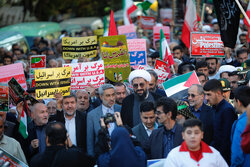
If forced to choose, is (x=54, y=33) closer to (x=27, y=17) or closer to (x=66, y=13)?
(x=27, y=17)

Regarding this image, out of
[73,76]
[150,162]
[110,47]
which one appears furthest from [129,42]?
[150,162]

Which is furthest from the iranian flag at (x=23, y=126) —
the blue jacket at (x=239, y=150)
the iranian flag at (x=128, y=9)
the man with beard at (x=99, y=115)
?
the iranian flag at (x=128, y=9)

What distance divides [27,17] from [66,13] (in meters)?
5.85

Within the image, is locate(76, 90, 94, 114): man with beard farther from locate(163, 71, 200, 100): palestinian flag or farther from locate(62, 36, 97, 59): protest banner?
locate(62, 36, 97, 59): protest banner

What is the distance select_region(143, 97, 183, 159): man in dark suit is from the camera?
6.12 meters

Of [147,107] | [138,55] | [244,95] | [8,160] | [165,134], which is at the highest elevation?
[138,55]

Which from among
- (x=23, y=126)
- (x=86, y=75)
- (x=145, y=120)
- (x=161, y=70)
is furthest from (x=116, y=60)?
(x=145, y=120)

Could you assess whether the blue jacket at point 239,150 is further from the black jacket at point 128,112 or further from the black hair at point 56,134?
the black jacket at point 128,112

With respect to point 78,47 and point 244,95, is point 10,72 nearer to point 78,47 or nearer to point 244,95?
point 78,47

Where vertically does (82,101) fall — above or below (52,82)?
below

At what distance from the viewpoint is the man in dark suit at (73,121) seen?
7.34m

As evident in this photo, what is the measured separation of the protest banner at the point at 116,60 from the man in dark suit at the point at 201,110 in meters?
2.93

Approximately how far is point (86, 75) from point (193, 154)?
464cm

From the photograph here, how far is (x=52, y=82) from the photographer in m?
8.77
